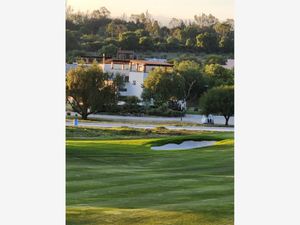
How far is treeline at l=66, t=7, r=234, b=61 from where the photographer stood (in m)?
9.76

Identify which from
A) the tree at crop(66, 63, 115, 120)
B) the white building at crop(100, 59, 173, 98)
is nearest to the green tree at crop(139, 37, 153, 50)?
the white building at crop(100, 59, 173, 98)

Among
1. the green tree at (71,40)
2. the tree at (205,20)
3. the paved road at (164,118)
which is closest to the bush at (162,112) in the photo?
the paved road at (164,118)

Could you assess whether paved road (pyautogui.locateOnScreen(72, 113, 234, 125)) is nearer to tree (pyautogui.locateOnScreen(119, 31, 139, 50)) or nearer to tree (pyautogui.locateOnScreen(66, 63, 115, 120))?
tree (pyautogui.locateOnScreen(66, 63, 115, 120))

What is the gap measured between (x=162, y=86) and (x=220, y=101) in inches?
32.2

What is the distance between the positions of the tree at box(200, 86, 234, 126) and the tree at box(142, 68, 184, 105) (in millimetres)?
344

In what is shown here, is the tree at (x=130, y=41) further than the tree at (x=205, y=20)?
Yes

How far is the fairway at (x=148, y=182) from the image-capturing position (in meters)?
9.40

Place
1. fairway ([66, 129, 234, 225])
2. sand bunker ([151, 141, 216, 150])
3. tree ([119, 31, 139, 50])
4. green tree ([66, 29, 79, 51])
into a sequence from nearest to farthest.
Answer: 1. fairway ([66, 129, 234, 225])
2. green tree ([66, 29, 79, 51])
3. sand bunker ([151, 141, 216, 150])
4. tree ([119, 31, 139, 50])

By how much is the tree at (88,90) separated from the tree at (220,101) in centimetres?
127

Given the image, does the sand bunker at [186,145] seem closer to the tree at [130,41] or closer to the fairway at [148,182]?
the fairway at [148,182]

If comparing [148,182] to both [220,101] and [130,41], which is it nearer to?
[220,101]

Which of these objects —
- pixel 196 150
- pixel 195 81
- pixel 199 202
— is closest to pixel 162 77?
pixel 195 81

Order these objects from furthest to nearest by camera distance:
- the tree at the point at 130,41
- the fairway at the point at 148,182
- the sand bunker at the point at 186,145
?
the tree at the point at 130,41 < the sand bunker at the point at 186,145 < the fairway at the point at 148,182

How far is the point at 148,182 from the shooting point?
31.6ft
